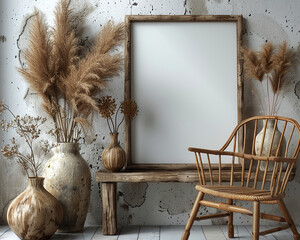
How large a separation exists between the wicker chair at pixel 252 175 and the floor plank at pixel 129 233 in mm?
490

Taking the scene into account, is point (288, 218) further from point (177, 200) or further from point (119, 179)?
point (119, 179)

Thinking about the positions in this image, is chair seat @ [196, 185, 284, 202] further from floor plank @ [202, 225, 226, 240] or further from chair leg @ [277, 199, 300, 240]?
floor plank @ [202, 225, 226, 240]

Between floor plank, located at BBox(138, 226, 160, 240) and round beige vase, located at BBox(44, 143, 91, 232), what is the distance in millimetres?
432

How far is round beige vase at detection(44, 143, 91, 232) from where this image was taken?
2.91m

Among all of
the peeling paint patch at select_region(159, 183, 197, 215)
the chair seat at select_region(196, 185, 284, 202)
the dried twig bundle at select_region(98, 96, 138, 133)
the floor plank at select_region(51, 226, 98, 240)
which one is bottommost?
the floor plank at select_region(51, 226, 98, 240)

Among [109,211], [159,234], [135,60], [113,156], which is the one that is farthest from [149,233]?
[135,60]

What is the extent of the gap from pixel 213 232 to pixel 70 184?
1.05m

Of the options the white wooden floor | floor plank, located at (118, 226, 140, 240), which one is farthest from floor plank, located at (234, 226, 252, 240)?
floor plank, located at (118, 226, 140, 240)

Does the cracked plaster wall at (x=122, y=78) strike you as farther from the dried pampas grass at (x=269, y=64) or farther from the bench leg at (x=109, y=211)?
the bench leg at (x=109, y=211)

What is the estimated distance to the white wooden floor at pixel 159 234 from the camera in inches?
111

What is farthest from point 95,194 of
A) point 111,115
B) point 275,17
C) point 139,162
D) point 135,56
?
point 275,17

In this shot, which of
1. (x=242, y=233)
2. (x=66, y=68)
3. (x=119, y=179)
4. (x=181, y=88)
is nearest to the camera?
(x=119, y=179)

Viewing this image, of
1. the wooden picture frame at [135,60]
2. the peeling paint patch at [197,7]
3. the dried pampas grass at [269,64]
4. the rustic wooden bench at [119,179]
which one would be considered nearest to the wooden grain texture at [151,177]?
the rustic wooden bench at [119,179]

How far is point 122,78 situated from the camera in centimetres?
323
